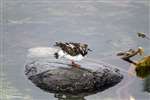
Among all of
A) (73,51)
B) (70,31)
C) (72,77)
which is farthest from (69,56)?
(70,31)

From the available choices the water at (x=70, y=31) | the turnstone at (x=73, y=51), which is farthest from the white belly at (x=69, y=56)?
the water at (x=70, y=31)

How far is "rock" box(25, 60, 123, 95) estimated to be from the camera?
267cm

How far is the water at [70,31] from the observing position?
2729 mm

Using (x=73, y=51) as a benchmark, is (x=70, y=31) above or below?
below

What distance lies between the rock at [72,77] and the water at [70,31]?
0.05 meters

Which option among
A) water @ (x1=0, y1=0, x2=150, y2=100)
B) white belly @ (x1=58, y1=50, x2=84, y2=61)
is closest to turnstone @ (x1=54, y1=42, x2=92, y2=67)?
white belly @ (x1=58, y1=50, x2=84, y2=61)

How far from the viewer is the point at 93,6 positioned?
4188 mm

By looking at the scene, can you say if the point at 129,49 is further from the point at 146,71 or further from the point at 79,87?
the point at 79,87

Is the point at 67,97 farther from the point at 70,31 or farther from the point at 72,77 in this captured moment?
the point at 70,31

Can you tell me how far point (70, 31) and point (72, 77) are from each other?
915mm

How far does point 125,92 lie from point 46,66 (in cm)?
49

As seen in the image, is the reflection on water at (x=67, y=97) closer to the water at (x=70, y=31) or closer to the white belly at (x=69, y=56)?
the water at (x=70, y=31)

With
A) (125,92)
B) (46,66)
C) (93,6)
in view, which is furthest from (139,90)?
(93,6)

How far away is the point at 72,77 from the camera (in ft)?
8.88
